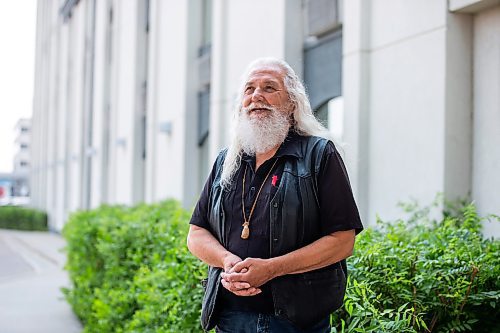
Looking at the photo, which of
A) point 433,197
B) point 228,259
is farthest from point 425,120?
point 228,259

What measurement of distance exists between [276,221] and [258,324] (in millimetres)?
447

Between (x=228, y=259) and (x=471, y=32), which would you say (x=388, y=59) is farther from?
(x=228, y=259)

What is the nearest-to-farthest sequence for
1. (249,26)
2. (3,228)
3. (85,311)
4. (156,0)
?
(85,311), (249,26), (156,0), (3,228)

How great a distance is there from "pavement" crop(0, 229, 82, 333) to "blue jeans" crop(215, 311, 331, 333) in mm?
5850

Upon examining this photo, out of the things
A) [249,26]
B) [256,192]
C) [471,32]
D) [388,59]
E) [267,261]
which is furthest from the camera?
[249,26]

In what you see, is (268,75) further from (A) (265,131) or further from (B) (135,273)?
(B) (135,273)

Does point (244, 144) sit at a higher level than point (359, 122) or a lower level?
lower

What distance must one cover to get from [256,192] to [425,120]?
13.0 ft

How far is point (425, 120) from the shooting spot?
252 inches

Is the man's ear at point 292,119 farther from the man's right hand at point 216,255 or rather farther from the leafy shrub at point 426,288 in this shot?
the leafy shrub at point 426,288

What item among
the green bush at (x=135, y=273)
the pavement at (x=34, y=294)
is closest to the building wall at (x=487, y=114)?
the green bush at (x=135, y=273)

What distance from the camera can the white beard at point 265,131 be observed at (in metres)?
2.91

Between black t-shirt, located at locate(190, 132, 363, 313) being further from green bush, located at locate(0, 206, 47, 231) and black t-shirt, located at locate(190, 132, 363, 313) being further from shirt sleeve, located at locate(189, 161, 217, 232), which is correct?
green bush, located at locate(0, 206, 47, 231)

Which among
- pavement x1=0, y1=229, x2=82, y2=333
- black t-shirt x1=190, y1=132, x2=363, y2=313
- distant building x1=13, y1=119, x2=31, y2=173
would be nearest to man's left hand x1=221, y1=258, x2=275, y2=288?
black t-shirt x1=190, y1=132, x2=363, y2=313
